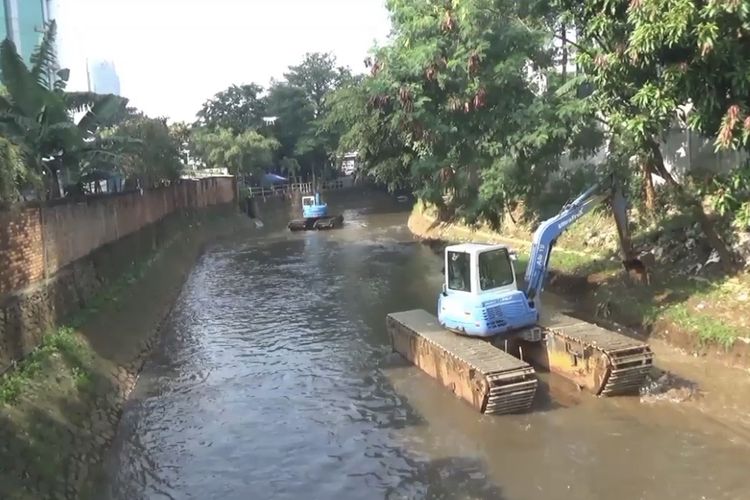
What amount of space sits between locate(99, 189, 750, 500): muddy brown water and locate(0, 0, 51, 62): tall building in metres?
22.4

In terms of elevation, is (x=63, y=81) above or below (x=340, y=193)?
above

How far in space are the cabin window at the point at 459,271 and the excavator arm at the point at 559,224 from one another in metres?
1.53

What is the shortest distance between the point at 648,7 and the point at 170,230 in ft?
89.9

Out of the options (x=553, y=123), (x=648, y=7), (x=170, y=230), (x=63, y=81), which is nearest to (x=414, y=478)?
(x=648, y=7)

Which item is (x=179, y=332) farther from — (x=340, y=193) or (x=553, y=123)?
(x=340, y=193)

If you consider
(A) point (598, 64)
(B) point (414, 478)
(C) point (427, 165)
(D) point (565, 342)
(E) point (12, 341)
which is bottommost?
(B) point (414, 478)

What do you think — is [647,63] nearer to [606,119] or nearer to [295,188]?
[606,119]

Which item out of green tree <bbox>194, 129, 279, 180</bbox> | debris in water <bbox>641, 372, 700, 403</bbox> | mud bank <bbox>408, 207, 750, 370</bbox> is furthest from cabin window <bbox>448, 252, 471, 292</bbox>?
green tree <bbox>194, 129, 279, 180</bbox>

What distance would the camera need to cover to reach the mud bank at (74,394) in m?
8.77

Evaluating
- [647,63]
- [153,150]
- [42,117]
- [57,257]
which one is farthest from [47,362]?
[153,150]

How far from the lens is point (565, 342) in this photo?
42.1ft

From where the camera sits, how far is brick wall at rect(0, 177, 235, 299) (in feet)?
40.0

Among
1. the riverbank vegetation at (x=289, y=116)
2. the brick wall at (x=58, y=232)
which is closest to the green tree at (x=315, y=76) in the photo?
the riverbank vegetation at (x=289, y=116)

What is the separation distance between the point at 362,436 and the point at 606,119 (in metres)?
8.64
